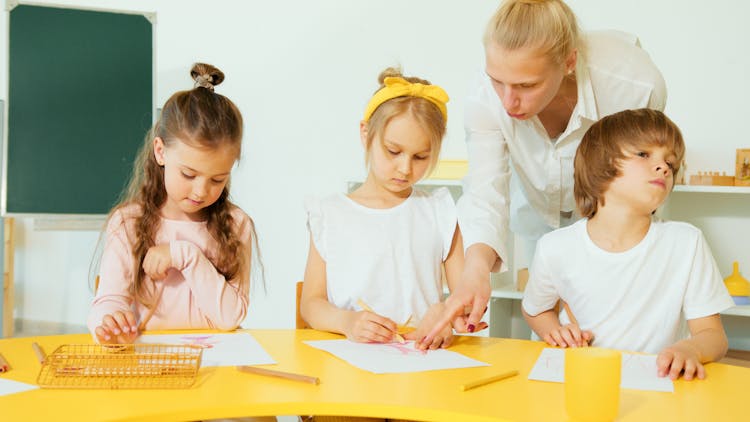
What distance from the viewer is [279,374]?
3.66ft

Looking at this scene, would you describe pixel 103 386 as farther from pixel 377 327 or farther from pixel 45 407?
pixel 377 327

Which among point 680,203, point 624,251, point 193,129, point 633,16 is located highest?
point 633,16

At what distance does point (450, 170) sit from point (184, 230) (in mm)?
1677

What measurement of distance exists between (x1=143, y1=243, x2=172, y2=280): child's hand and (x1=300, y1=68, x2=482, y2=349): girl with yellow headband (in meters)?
0.32

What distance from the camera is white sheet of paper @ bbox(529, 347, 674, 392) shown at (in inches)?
43.3

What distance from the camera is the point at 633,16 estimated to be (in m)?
3.25

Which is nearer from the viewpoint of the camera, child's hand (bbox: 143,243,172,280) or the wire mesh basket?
the wire mesh basket

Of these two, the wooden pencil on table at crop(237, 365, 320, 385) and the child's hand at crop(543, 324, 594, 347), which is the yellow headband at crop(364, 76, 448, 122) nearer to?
the child's hand at crop(543, 324, 594, 347)

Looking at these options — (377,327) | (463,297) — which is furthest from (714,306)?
(377,327)

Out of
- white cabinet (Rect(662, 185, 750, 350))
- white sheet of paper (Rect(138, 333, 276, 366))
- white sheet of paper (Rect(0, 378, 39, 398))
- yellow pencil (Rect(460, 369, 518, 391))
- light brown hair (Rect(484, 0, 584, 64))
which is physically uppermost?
light brown hair (Rect(484, 0, 584, 64))

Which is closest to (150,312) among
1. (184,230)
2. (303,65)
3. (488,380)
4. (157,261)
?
(157,261)

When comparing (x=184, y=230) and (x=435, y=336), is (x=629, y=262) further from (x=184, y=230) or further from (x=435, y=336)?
(x=184, y=230)

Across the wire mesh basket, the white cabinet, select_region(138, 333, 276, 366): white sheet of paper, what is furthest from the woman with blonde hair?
the white cabinet

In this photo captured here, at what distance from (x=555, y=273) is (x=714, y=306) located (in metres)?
0.31
